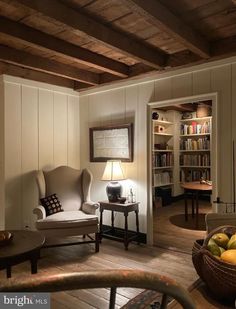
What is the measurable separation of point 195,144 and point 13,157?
4.39 meters

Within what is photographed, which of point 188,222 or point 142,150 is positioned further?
point 188,222

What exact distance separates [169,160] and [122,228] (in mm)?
2890

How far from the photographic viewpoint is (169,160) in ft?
21.1

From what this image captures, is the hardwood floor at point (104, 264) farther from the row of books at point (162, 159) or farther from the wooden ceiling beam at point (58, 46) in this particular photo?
the row of books at point (162, 159)

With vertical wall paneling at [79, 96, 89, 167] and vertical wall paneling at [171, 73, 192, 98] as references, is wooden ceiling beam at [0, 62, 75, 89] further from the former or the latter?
vertical wall paneling at [171, 73, 192, 98]

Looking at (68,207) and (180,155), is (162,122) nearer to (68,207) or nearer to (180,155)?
(180,155)

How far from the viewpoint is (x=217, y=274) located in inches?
30.6

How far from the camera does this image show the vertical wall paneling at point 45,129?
A: 4.02 meters

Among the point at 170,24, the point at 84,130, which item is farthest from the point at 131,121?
the point at 170,24

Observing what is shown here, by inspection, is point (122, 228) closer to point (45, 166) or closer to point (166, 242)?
point (166, 242)

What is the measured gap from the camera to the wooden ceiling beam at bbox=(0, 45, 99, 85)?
3.10 metres

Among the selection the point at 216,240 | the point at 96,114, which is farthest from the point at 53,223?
the point at 216,240

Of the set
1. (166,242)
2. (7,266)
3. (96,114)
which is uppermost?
(96,114)

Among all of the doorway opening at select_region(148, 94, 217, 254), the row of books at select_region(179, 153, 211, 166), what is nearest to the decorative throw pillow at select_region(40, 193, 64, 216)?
the doorway opening at select_region(148, 94, 217, 254)
